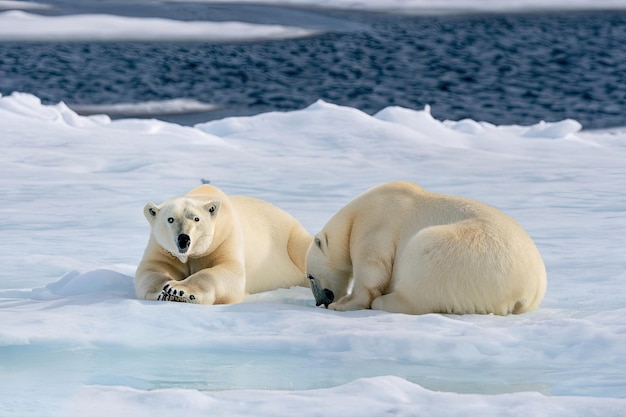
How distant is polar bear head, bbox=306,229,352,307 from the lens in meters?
3.79

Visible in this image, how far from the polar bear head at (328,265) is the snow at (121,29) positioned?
A: 1464cm

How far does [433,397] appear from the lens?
2.57 meters

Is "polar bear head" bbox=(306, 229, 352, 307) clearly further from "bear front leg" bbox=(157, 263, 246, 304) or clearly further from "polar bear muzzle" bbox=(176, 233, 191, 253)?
"polar bear muzzle" bbox=(176, 233, 191, 253)

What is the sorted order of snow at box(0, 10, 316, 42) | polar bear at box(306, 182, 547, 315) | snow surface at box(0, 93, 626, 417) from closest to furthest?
snow surface at box(0, 93, 626, 417) → polar bear at box(306, 182, 547, 315) → snow at box(0, 10, 316, 42)

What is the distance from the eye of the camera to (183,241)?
3.55 m

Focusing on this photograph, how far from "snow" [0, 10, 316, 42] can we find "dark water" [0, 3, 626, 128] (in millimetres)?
352

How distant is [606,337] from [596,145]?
20.7 ft

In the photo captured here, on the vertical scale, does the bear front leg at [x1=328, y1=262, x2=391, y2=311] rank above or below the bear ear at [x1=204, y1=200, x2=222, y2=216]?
below

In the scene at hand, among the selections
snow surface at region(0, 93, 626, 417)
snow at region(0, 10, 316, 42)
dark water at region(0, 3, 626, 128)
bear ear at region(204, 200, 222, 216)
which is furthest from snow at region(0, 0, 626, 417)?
snow at region(0, 10, 316, 42)

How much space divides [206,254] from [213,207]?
201 millimetres

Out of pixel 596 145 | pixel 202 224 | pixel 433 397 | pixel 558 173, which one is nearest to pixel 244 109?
pixel 596 145

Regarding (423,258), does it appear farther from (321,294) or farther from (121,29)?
(121,29)

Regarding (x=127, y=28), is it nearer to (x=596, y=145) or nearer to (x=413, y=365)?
(x=596, y=145)

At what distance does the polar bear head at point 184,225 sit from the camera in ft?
11.7
